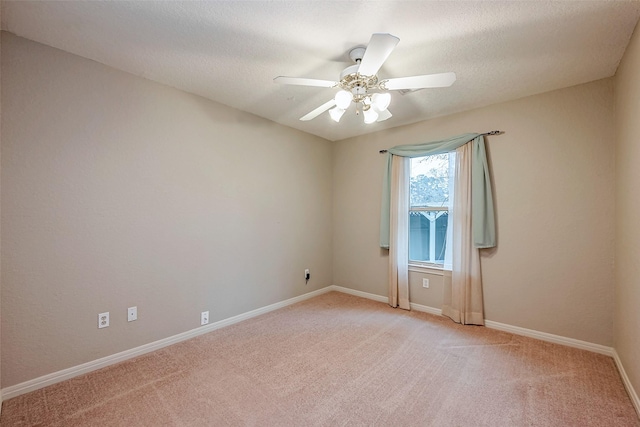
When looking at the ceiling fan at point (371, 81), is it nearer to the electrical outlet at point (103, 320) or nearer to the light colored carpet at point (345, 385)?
the light colored carpet at point (345, 385)

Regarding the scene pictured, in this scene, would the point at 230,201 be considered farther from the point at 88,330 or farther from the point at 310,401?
the point at 310,401

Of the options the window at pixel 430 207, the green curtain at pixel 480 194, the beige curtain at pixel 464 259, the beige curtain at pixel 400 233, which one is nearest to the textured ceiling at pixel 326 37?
the green curtain at pixel 480 194

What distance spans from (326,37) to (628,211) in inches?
97.2

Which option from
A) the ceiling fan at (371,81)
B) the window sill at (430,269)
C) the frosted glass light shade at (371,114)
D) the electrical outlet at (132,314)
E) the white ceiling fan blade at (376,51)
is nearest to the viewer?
the white ceiling fan blade at (376,51)

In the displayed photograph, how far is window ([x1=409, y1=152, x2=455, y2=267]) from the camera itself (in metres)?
3.44

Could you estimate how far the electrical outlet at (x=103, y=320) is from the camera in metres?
2.25

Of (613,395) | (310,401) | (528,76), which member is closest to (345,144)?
(528,76)

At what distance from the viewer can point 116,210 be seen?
234 centimetres

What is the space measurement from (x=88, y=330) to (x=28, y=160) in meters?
1.32

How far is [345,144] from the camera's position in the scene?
4387 millimetres

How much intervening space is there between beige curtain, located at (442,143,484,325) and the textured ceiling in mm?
871

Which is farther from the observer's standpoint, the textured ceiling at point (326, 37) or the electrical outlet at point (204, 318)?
the electrical outlet at point (204, 318)

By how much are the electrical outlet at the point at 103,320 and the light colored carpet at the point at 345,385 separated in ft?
1.10

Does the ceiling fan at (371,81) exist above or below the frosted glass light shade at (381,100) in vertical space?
above
